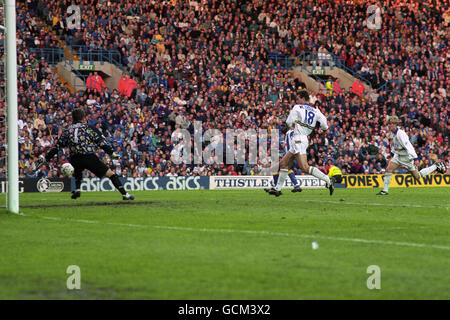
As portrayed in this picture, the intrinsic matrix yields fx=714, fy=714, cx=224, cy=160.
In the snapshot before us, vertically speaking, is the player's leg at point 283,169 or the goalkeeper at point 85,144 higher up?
the goalkeeper at point 85,144

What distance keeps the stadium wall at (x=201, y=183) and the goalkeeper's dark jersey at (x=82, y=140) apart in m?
10.3

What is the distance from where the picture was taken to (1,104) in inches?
563

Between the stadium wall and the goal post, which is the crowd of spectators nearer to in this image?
the stadium wall

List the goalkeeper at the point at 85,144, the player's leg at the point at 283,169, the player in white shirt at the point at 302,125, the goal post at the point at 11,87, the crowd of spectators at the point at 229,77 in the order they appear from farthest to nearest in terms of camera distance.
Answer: the crowd of spectators at the point at 229,77 → the player's leg at the point at 283,169 → the player in white shirt at the point at 302,125 → the goalkeeper at the point at 85,144 → the goal post at the point at 11,87

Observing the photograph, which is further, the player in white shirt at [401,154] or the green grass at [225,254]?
the player in white shirt at [401,154]

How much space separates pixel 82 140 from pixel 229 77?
1927cm

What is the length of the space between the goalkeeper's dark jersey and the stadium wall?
10282 mm

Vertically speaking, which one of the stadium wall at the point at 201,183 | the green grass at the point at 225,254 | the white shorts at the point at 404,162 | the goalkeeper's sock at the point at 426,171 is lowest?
the stadium wall at the point at 201,183

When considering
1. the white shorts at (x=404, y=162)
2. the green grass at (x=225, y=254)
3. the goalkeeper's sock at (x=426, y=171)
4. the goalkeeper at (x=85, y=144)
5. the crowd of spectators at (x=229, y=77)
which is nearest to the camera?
the green grass at (x=225, y=254)

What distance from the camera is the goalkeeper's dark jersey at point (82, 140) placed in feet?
55.3

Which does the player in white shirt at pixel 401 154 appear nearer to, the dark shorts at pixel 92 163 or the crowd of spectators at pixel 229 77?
the dark shorts at pixel 92 163

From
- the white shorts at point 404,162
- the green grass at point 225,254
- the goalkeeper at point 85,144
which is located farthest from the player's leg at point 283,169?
the green grass at point 225,254

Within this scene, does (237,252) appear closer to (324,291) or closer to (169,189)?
(324,291)

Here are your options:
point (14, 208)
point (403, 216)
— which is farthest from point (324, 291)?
point (14, 208)
